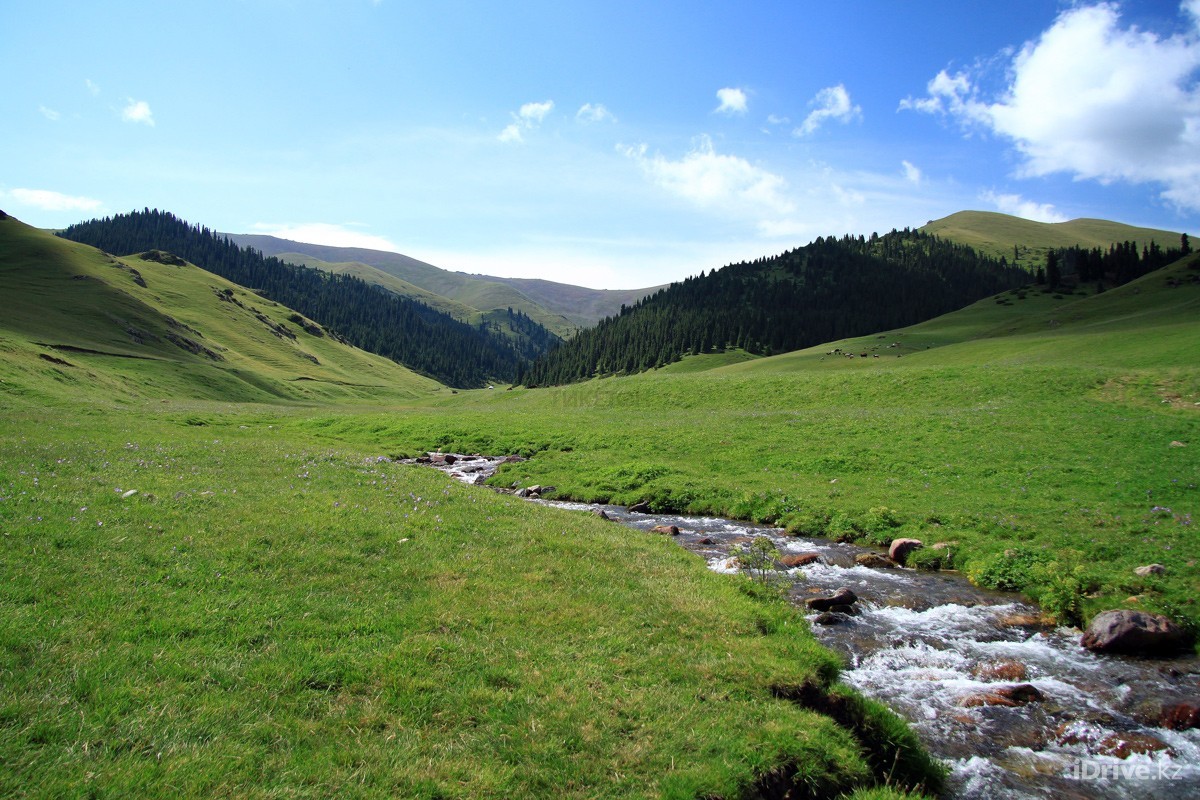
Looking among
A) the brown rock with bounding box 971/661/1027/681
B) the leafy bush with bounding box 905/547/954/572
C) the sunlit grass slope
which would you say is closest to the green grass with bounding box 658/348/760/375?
the sunlit grass slope

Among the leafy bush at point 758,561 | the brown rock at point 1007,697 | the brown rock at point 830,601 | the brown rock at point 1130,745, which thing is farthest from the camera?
the leafy bush at point 758,561

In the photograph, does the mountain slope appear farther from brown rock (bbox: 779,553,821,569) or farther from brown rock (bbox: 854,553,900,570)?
brown rock (bbox: 854,553,900,570)

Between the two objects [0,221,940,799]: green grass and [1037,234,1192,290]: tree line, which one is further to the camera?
[1037,234,1192,290]: tree line

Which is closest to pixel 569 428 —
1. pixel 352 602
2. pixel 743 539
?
→ pixel 743 539

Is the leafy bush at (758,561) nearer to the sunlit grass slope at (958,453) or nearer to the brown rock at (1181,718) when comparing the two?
the sunlit grass slope at (958,453)

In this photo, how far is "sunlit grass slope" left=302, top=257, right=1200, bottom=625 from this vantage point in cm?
1791

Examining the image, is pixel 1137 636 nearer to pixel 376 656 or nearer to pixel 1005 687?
pixel 1005 687

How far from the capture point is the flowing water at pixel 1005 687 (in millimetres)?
9141

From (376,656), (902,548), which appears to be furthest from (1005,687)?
(376,656)

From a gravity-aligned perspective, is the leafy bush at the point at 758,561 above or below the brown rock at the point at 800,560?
above

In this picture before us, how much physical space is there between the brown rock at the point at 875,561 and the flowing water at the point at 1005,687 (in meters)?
1.04

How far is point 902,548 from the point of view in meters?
19.6

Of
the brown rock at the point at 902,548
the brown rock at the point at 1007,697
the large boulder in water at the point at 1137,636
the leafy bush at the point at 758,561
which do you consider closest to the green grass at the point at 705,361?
the brown rock at the point at 902,548

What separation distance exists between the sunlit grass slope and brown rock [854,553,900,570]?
125cm
